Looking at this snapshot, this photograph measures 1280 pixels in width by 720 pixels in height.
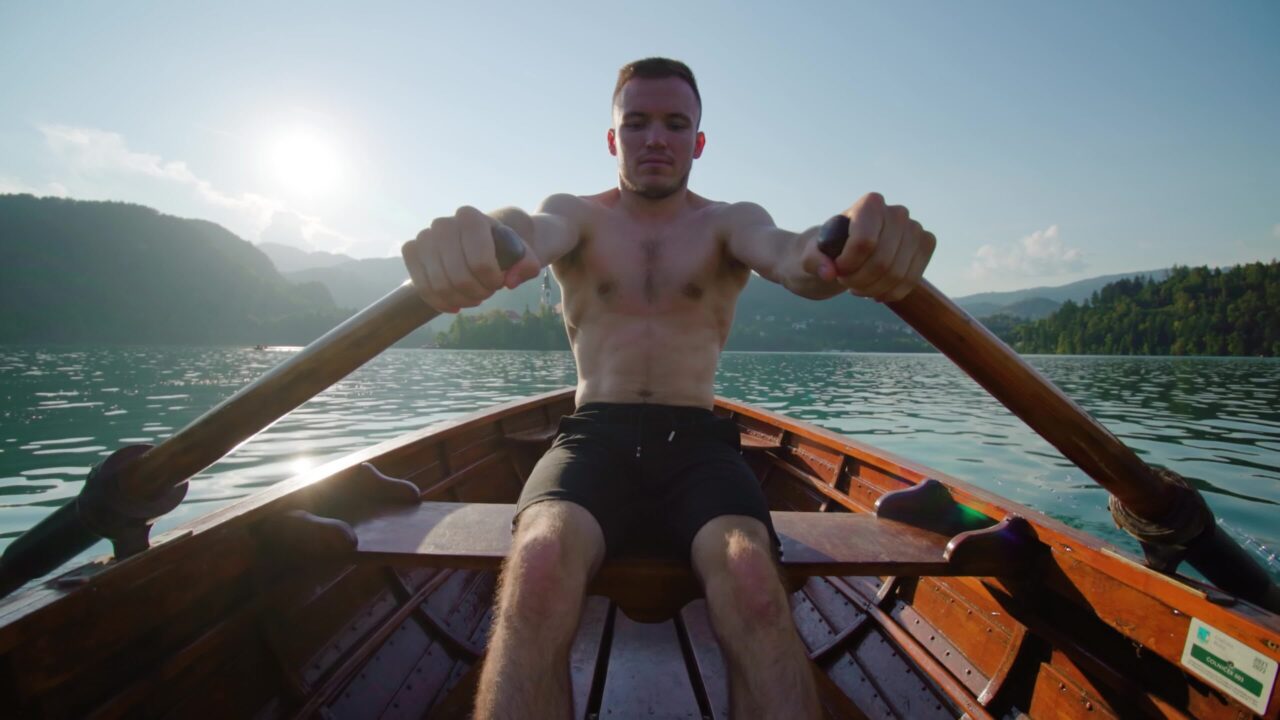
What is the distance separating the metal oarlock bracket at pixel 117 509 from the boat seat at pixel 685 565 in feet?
2.18

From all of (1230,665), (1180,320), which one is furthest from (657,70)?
(1180,320)

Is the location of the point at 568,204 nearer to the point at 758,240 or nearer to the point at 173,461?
the point at 758,240

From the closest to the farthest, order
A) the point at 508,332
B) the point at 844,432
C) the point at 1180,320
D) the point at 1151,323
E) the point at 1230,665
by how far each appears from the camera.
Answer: the point at 1230,665 < the point at 844,432 < the point at 1180,320 < the point at 1151,323 < the point at 508,332

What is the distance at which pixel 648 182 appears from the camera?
294 cm

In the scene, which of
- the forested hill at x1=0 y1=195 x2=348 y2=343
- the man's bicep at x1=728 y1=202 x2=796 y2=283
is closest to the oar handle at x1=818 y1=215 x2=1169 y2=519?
the man's bicep at x1=728 y1=202 x2=796 y2=283

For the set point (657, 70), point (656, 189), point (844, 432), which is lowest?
point (844, 432)

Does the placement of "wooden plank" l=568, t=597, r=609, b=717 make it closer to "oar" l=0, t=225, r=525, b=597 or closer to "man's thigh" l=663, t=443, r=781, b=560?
"man's thigh" l=663, t=443, r=781, b=560

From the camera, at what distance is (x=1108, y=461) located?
6.27 ft

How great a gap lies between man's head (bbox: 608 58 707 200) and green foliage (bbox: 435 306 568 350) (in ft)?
269

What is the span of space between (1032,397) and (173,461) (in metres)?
2.86

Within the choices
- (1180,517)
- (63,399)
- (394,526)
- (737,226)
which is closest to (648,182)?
(737,226)

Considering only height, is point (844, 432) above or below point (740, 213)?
below

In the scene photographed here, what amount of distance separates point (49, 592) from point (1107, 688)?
348cm

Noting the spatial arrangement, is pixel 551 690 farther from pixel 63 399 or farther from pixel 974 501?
pixel 63 399
